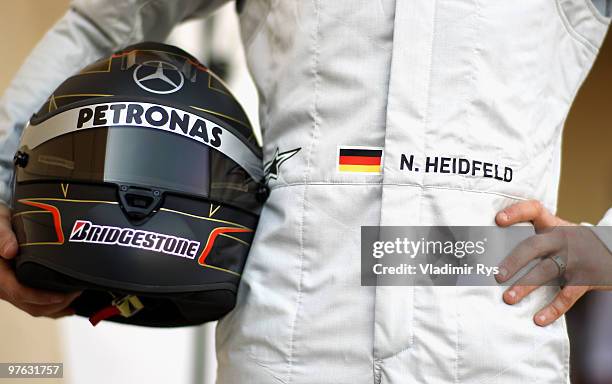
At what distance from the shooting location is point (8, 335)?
5.66ft

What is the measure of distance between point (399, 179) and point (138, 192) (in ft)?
1.02

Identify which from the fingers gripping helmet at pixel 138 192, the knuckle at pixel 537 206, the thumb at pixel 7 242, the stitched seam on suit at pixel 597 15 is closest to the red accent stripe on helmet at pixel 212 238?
the fingers gripping helmet at pixel 138 192

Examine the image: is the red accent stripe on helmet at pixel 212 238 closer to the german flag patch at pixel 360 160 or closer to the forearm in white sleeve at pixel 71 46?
the german flag patch at pixel 360 160

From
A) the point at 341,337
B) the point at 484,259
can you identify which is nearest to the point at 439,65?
the point at 484,259

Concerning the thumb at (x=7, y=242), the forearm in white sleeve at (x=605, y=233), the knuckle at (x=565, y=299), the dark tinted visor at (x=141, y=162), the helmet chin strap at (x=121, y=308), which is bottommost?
the helmet chin strap at (x=121, y=308)

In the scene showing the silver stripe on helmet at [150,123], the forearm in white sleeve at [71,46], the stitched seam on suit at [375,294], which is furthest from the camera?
the forearm in white sleeve at [71,46]

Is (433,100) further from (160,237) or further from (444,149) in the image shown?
(160,237)

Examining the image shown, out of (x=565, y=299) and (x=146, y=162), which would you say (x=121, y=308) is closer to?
(x=146, y=162)

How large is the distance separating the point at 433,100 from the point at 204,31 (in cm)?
207

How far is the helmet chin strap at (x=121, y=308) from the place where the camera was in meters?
0.94

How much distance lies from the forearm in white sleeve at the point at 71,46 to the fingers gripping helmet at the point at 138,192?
3.2 inches

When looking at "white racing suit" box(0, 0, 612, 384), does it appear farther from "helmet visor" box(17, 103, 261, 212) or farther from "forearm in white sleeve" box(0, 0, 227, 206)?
"forearm in white sleeve" box(0, 0, 227, 206)

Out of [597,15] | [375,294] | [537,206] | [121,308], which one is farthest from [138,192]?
[597,15]

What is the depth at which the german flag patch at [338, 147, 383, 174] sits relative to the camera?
0.82 m
